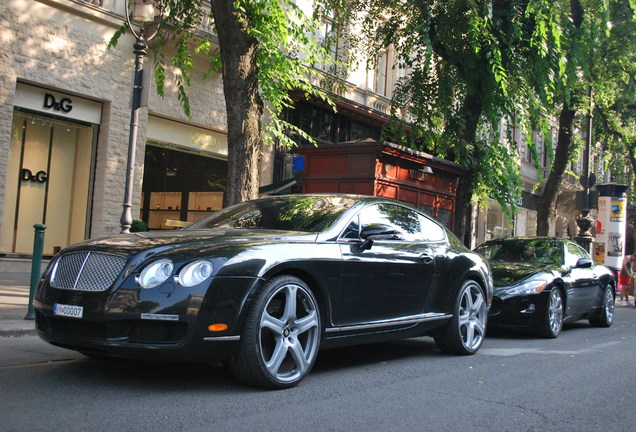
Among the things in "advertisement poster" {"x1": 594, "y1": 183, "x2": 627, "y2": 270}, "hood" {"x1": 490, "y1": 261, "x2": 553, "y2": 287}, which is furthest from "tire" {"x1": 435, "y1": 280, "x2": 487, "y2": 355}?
"advertisement poster" {"x1": 594, "y1": 183, "x2": 627, "y2": 270}

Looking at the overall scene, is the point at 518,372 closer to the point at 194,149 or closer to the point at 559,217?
the point at 194,149

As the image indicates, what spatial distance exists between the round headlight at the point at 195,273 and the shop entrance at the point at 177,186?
40.3 feet

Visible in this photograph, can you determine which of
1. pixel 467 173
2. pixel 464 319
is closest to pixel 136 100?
pixel 464 319

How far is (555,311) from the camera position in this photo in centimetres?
939

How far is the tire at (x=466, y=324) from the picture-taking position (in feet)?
22.4

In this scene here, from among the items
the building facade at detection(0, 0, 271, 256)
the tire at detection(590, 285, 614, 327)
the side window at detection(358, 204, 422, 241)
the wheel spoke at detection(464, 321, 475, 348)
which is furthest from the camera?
the building facade at detection(0, 0, 271, 256)

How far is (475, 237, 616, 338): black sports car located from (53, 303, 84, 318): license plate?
597cm

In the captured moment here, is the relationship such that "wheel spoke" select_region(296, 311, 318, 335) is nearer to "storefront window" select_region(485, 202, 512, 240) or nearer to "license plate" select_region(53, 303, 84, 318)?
"license plate" select_region(53, 303, 84, 318)

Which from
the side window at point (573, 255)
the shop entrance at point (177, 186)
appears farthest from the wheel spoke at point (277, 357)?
the shop entrance at point (177, 186)

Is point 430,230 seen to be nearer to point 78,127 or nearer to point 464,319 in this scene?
point 464,319

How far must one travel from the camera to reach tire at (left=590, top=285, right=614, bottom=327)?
1140 centimetres

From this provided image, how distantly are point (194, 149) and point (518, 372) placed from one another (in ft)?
41.0

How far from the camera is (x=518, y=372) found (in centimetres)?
619

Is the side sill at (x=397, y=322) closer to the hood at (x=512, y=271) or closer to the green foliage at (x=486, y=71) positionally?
the hood at (x=512, y=271)
